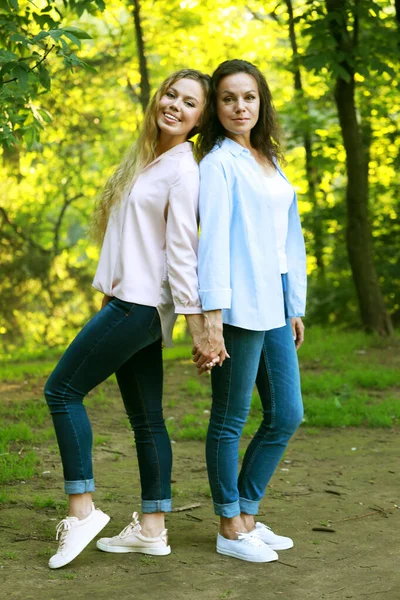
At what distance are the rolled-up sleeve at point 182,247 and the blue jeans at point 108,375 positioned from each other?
0.16 m

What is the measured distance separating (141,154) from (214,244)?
0.55m

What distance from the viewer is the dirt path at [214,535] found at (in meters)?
3.17

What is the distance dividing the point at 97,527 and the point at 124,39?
553 inches

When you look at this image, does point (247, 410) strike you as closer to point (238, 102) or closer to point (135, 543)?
point (135, 543)

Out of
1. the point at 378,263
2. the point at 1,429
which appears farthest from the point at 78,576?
the point at 378,263

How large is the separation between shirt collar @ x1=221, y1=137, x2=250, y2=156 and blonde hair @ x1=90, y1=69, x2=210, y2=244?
0.16 metres

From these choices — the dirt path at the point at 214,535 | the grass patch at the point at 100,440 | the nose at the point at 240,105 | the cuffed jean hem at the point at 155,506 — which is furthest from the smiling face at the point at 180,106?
the grass patch at the point at 100,440

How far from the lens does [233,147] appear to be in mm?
3428

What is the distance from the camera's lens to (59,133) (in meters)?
14.0

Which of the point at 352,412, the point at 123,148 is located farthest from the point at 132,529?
the point at 123,148

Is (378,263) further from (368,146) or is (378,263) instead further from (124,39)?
(124,39)

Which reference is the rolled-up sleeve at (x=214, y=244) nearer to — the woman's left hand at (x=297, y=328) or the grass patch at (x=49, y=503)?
the woman's left hand at (x=297, y=328)

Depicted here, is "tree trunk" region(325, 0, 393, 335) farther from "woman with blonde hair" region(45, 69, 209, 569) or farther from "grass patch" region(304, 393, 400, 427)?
"woman with blonde hair" region(45, 69, 209, 569)

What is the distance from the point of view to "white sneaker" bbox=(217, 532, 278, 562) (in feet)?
11.4
